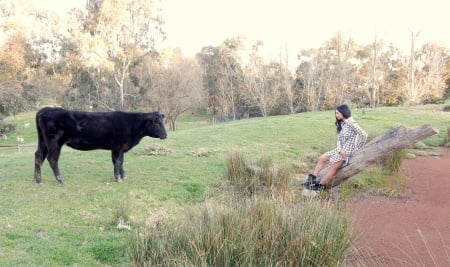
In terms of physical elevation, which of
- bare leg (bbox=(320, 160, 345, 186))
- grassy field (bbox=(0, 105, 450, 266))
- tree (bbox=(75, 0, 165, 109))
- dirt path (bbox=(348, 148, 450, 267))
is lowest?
dirt path (bbox=(348, 148, 450, 267))

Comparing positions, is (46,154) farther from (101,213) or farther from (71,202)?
(101,213)

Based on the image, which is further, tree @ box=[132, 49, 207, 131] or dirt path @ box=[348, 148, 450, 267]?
tree @ box=[132, 49, 207, 131]

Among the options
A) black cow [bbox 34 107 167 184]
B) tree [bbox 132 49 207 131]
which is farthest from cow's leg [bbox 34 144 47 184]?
tree [bbox 132 49 207 131]

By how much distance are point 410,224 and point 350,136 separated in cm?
157

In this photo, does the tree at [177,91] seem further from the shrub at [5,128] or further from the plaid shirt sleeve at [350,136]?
the plaid shirt sleeve at [350,136]

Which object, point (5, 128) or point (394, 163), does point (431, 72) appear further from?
point (5, 128)

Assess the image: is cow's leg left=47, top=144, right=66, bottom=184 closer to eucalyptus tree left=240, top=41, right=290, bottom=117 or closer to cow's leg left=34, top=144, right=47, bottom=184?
cow's leg left=34, top=144, right=47, bottom=184

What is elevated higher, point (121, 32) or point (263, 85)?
point (121, 32)

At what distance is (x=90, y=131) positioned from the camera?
7828 millimetres

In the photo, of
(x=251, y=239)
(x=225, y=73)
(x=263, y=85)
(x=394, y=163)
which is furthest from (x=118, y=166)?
(x=225, y=73)

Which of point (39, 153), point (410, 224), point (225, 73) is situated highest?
point (225, 73)

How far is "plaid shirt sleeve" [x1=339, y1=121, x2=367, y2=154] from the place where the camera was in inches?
243

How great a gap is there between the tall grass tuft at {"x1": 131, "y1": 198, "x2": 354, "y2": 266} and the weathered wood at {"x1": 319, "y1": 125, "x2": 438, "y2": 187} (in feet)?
8.48

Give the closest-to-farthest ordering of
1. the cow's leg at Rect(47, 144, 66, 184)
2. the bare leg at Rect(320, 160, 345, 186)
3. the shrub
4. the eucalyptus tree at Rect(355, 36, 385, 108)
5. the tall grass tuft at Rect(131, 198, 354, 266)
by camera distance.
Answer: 1. the tall grass tuft at Rect(131, 198, 354, 266)
2. the bare leg at Rect(320, 160, 345, 186)
3. the cow's leg at Rect(47, 144, 66, 184)
4. the shrub
5. the eucalyptus tree at Rect(355, 36, 385, 108)
